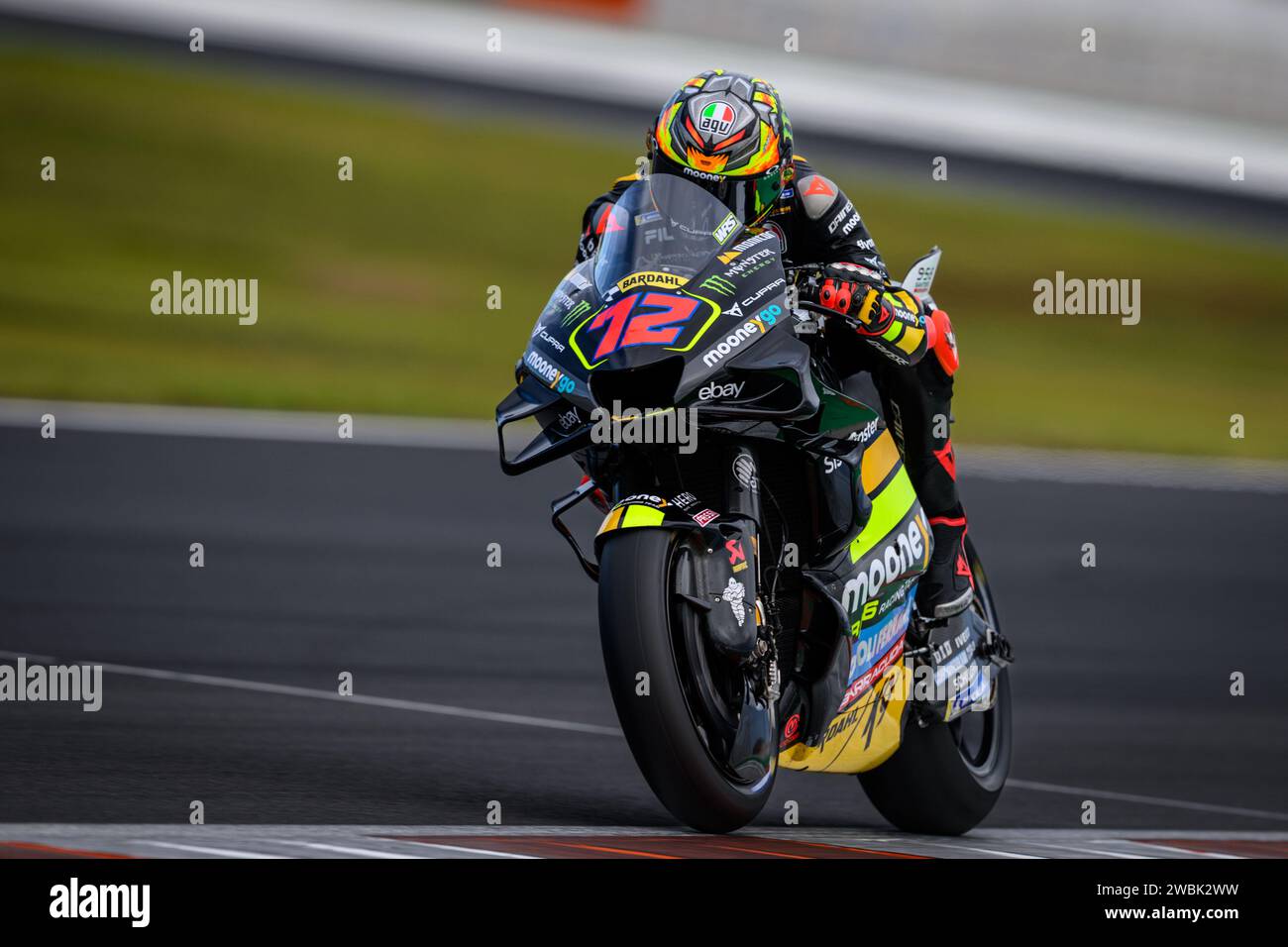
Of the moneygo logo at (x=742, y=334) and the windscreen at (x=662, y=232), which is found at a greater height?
the windscreen at (x=662, y=232)

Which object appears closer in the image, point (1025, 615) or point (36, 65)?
point (1025, 615)

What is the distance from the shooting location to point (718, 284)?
4.70 meters

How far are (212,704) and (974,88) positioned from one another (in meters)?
15.3

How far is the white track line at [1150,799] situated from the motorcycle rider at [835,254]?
4.23ft

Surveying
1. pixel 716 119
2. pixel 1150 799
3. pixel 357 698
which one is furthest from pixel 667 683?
pixel 1150 799

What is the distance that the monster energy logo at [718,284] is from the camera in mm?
4684

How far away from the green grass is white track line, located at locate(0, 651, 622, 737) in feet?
22.4

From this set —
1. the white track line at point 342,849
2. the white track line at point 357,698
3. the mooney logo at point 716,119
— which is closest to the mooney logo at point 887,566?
the mooney logo at point 716,119

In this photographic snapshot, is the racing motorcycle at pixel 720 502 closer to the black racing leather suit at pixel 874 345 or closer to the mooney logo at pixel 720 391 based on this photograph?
the mooney logo at pixel 720 391

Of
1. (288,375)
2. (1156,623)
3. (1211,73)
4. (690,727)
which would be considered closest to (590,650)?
(1156,623)

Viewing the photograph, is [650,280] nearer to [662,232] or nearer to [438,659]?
[662,232]

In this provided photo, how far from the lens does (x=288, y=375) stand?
14.2 meters
